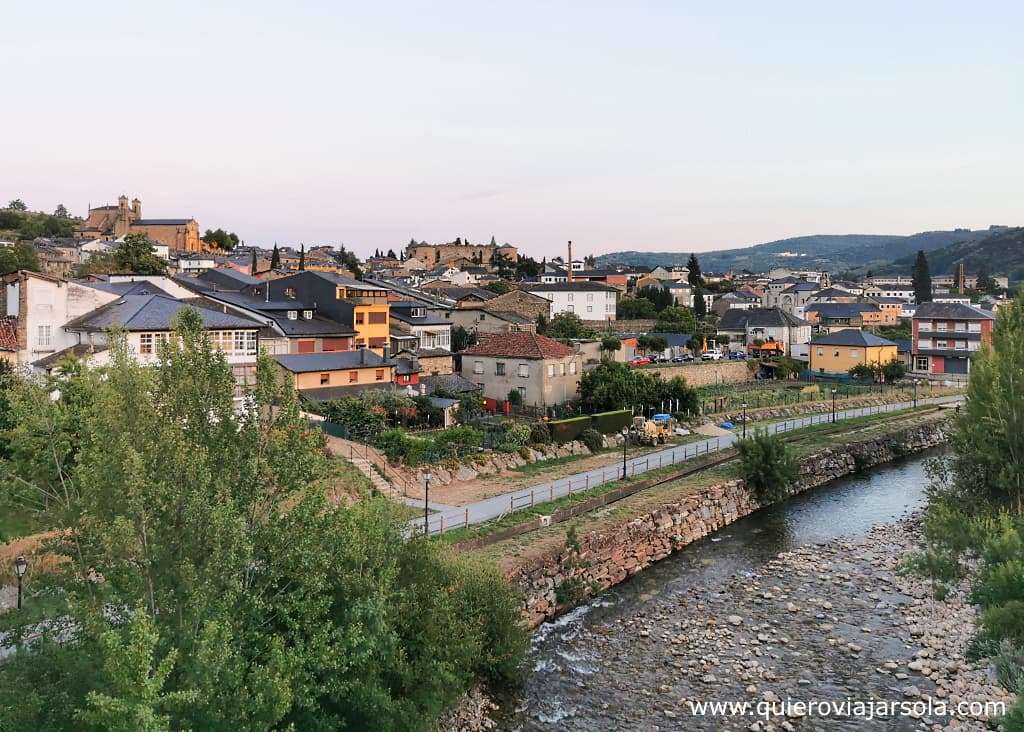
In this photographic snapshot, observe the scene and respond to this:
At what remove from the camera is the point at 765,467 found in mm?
34250

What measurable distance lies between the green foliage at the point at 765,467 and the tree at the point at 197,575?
2342 cm

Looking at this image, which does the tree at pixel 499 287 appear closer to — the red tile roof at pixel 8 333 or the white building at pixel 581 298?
the white building at pixel 581 298

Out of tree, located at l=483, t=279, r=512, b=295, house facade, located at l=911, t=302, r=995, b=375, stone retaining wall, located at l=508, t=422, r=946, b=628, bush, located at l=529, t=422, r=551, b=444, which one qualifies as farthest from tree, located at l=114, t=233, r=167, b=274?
house facade, located at l=911, t=302, r=995, b=375

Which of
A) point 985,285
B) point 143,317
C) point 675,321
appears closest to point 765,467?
point 143,317

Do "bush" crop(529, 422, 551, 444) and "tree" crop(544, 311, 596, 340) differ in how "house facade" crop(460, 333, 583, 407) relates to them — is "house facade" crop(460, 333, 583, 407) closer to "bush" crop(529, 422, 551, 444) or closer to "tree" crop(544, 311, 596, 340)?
"bush" crop(529, 422, 551, 444)

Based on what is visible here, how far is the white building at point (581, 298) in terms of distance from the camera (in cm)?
8094

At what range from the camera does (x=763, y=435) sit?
35.6 m

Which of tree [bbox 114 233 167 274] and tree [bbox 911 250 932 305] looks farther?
tree [bbox 911 250 932 305]

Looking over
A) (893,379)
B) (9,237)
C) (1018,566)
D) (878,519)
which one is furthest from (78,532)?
(9,237)

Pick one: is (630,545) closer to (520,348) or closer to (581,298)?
(520,348)

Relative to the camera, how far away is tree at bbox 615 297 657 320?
283ft

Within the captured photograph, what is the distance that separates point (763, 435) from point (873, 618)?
45.9ft

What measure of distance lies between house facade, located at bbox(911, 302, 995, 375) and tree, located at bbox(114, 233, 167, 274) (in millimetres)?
67867

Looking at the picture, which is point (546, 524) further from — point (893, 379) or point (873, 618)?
point (893, 379)
